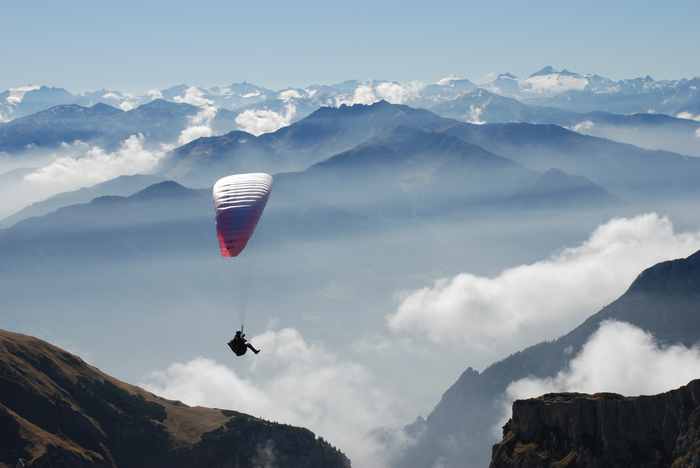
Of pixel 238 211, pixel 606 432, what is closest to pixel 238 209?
pixel 238 211

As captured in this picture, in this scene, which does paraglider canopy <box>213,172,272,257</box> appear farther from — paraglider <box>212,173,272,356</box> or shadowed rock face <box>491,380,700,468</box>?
shadowed rock face <box>491,380,700,468</box>

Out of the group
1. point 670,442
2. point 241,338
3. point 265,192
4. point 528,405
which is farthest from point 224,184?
point 670,442

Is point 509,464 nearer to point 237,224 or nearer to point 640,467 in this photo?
point 640,467

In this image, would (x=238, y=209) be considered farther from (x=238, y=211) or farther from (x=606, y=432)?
(x=606, y=432)

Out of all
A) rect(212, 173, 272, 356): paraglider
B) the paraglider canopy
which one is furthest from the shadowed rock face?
rect(212, 173, 272, 356): paraglider

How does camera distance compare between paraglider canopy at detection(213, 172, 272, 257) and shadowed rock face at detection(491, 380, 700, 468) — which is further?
shadowed rock face at detection(491, 380, 700, 468)

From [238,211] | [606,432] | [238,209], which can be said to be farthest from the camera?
[606,432]

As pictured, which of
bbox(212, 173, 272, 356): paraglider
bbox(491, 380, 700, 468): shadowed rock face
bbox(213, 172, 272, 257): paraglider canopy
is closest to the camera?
bbox(212, 173, 272, 356): paraglider

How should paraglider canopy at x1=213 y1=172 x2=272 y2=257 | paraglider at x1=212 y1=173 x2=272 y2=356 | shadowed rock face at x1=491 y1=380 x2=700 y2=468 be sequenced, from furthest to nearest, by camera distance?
1. shadowed rock face at x1=491 y1=380 x2=700 y2=468
2. paraglider canopy at x1=213 y1=172 x2=272 y2=257
3. paraglider at x1=212 y1=173 x2=272 y2=356
